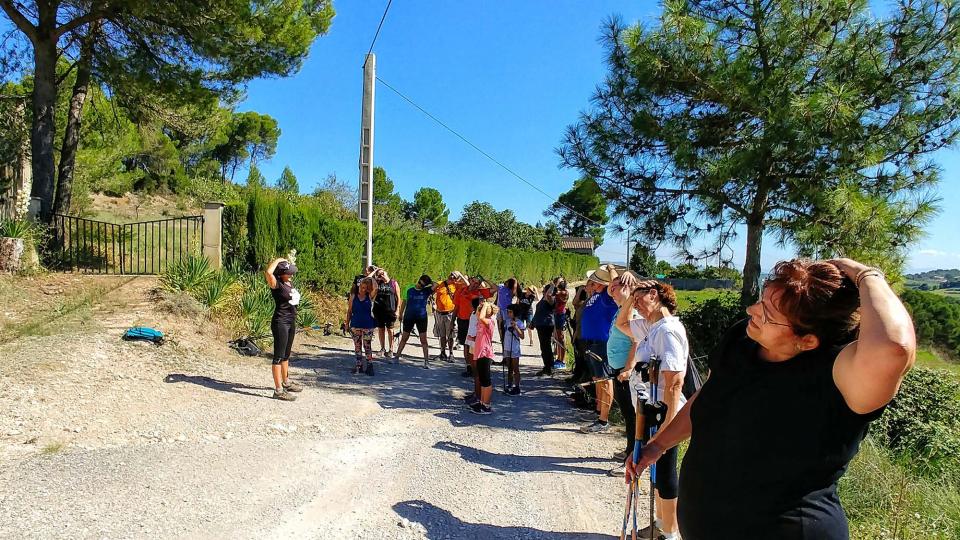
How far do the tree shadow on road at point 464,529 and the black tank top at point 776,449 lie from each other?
1906 millimetres

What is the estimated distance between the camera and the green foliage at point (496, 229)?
4809 centimetres

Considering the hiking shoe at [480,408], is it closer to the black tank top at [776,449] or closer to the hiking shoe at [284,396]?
the hiking shoe at [284,396]

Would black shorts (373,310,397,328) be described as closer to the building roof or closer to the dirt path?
the dirt path

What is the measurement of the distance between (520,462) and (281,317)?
3296 millimetres

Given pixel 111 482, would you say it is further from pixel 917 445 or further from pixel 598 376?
pixel 917 445

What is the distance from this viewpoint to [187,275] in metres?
9.68

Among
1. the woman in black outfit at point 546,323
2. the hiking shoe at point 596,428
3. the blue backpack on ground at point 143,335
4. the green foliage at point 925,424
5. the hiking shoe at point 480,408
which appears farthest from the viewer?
the woman in black outfit at point 546,323

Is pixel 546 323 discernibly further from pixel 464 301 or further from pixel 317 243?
pixel 317 243

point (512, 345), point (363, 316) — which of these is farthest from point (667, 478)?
point (363, 316)

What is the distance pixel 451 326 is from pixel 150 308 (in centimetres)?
510

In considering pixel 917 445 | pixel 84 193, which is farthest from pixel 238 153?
pixel 917 445

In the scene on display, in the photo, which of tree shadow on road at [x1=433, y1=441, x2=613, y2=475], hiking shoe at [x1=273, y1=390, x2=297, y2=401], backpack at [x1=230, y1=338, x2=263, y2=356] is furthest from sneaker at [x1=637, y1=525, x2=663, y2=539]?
backpack at [x1=230, y1=338, x2=263, y2=356]

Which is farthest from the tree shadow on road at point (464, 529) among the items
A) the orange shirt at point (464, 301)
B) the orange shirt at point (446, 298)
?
the orange shirt at point (446, 298)

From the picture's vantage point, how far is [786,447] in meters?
1.70
